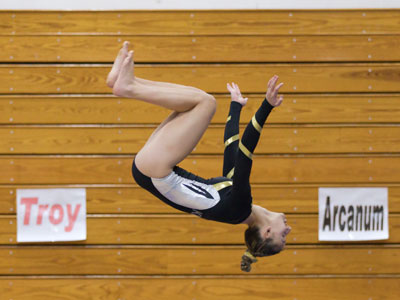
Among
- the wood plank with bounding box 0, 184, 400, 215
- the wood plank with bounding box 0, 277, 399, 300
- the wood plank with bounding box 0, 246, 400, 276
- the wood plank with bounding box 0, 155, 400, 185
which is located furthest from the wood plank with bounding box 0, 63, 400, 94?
the wood plank with bounding box 0, 277, 399, 300

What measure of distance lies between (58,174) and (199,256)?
47.0 inches

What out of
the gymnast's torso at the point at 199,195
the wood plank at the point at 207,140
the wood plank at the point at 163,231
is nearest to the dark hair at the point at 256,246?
the gymnast's torso at the point at 199,195

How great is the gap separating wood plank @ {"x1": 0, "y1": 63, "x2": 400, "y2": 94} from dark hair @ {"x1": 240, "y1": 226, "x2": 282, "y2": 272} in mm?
1543

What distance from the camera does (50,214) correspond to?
14.6ft

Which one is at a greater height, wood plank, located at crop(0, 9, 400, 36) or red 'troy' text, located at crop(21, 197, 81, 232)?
wood plank, located at crop(0, 9, 400, 36)

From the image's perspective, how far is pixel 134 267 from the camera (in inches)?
175

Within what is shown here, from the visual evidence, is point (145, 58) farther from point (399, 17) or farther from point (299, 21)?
point (399, 17)

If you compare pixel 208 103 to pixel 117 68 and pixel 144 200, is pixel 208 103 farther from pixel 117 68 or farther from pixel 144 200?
pixel 144 200

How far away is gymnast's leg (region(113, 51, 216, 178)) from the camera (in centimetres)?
283

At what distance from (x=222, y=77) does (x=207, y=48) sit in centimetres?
24

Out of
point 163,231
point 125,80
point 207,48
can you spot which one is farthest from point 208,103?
point 163,231

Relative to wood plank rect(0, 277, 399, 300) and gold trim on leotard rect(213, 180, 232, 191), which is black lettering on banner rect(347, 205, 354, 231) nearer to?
wood plank rect(0, 277, 399, 300)

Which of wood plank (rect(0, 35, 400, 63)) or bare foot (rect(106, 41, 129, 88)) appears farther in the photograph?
wood plank (rect(0, 35, 400, 63))

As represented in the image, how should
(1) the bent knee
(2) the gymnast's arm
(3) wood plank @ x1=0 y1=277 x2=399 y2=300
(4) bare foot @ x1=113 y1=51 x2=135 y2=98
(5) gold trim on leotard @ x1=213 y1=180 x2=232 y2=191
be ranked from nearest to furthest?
(4) bare foot @ x1=113 y1=51 x2=135 y2=98
(1) the bent knee
(5) gold trim on leotard @ x1=213 y1=180 x2=232 y2=191
(2) the gymnast's arm
(3) wood plank @ x1=0 y1=277 x2=399 y2=300
